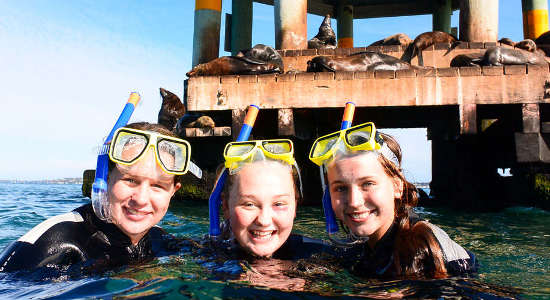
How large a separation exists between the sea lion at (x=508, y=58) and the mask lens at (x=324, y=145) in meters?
5.93

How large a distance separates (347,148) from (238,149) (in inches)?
30.0

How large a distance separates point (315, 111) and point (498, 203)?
214 inches

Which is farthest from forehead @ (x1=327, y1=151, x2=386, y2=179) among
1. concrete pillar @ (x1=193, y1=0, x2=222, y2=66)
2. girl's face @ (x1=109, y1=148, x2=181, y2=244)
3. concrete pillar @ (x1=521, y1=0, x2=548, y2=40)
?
concrete pillar @ (x1=521, y1=0, x2=548, y2=40)

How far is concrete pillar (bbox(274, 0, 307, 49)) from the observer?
1120cm

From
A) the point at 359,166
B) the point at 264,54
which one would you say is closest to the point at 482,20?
the point at 264,54

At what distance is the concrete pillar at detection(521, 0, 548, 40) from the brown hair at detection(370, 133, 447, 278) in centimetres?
1713

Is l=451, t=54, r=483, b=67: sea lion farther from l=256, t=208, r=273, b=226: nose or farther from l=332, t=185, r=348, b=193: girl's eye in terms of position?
l=256, t=208, r=273, b=226: nose

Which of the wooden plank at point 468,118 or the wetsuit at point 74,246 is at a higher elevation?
the wooden plank at point 468,118

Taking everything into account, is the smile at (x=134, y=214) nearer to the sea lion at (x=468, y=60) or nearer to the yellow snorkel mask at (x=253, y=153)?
the yellow snorkel mask at (x=253, y=153)

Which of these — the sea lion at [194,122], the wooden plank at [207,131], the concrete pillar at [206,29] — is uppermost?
the concrete pillar at [206,29]

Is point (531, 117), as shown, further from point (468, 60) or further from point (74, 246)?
point (74, 246)

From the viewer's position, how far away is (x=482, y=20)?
9.88 meters

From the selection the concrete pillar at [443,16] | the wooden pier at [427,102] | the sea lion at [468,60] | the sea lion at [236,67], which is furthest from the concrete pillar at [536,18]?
the sea lion at [236,67]

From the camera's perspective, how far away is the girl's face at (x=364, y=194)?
2896mm
